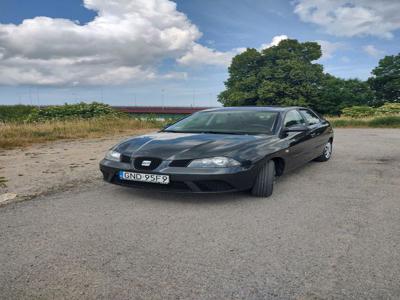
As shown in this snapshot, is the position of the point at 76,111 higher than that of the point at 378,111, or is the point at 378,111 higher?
the point at 76,111

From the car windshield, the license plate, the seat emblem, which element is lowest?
the license plate

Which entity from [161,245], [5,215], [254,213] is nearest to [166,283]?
[161,245]

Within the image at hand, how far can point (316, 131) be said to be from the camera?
6.45 meters

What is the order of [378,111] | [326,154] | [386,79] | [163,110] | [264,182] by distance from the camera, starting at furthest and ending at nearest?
[163,110], [386,79], [378,111], [326,154], [264,182]

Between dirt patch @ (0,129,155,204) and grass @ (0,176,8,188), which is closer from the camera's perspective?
dirt patch @ (0,129,155,204)

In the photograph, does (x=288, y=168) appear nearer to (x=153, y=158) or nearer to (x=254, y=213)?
(x=254, y=213)

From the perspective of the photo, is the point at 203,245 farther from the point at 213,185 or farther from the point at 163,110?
the point at 163,110

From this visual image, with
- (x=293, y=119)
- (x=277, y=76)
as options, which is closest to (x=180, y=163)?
(x=293, y=119)

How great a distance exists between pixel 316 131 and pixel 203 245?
4140 millimetres

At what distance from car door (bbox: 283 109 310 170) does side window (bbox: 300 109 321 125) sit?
1.04 ft

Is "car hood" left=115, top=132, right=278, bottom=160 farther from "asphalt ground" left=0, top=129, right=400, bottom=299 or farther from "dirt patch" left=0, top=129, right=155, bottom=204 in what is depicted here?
"dirt patch" left=0, top=129, right=155, bottom=204

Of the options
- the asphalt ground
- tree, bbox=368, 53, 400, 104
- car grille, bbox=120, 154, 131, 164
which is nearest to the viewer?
the asphalt ground

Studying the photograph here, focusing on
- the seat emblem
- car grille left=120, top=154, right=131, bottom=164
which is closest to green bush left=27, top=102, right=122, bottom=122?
car grille left=120, top=154, right=131, bottom=164

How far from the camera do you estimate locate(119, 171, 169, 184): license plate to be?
404 cm
